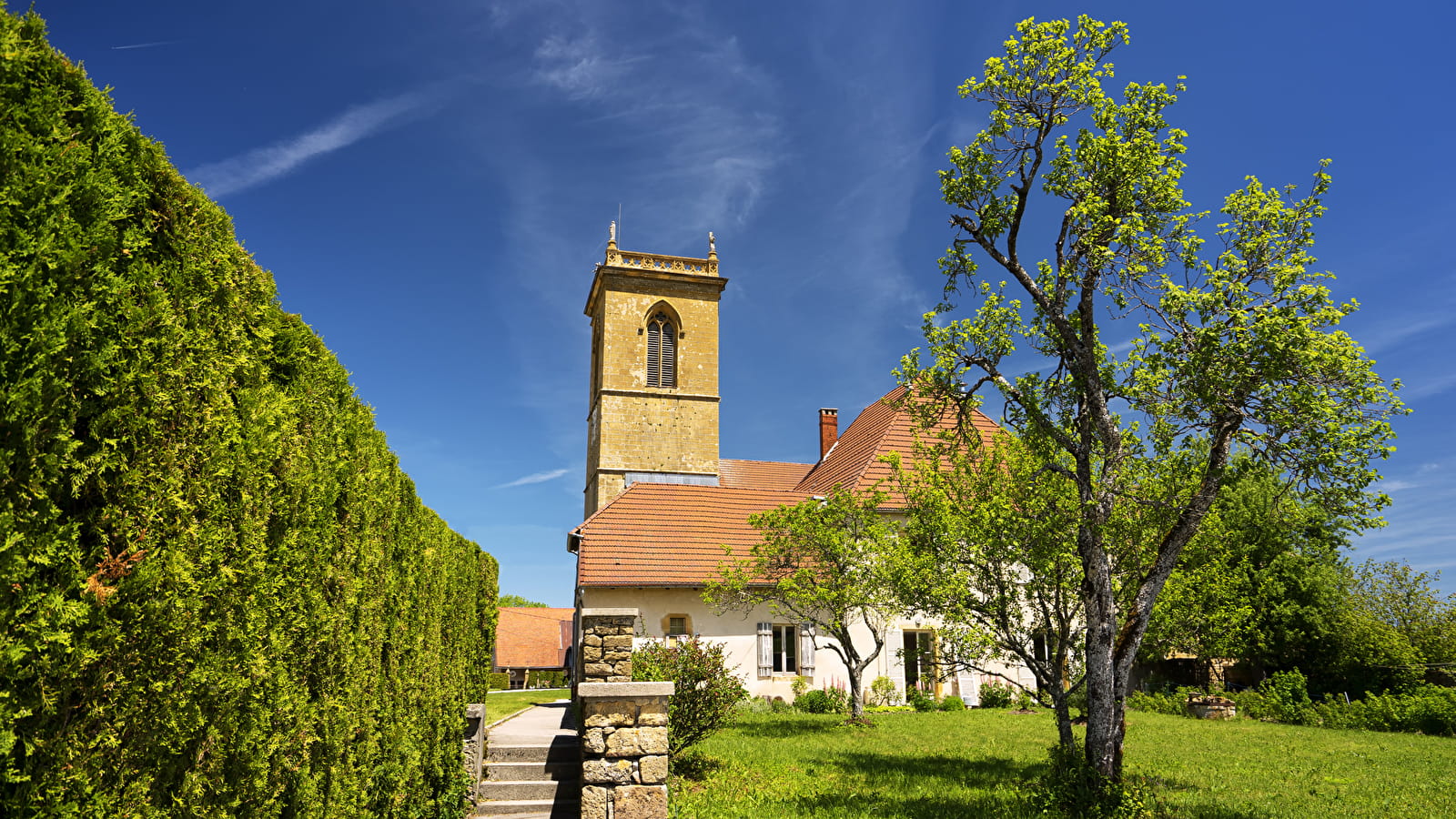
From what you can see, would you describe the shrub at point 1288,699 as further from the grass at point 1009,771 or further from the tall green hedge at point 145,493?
the tall green hedge at point 145,493

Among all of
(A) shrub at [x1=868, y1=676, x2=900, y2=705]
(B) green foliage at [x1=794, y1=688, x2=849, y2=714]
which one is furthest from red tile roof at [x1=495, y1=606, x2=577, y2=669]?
(A) shrub at [x1=868, y1=676, x2=900, y2=705]

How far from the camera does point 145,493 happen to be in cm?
259

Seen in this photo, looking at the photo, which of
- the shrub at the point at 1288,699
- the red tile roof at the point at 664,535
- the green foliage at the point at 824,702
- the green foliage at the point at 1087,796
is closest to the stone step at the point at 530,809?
the green foliage at the point at 1087,796

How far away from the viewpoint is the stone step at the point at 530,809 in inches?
331

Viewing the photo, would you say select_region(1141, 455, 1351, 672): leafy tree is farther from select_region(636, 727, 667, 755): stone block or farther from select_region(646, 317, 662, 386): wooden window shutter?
select_region(646, 317, 662, 386): wooden window shutter

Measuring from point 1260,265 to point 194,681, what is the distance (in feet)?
32.7

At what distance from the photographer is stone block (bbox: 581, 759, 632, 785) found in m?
7.32

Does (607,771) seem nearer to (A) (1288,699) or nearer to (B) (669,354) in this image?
(A) (1288,699)

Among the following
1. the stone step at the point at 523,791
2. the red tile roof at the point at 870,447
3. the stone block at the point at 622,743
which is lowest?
the stone step at the point at 523,791

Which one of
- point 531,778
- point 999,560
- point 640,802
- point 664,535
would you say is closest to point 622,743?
point 640,802

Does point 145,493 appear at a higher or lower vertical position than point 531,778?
higher

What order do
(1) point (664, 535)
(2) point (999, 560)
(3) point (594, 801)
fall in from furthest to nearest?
(1) point (664, 535), (2) point (999, 560), (3) point (594, 801)

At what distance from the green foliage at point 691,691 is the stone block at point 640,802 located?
2.11 meters

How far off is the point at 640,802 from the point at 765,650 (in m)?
12.9
